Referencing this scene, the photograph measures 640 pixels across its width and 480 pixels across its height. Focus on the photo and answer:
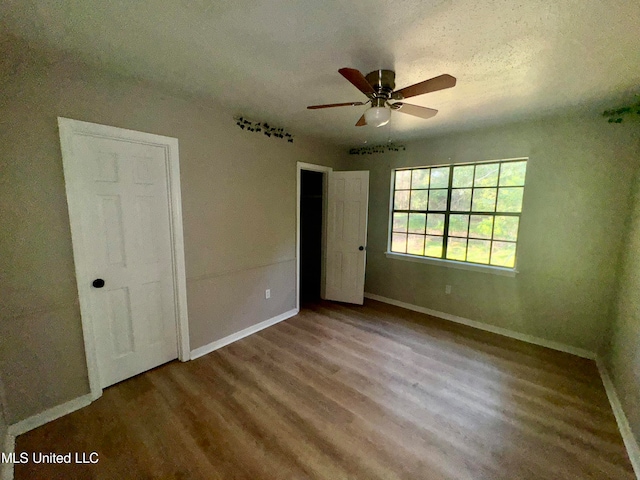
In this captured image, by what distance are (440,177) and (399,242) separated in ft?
3.60

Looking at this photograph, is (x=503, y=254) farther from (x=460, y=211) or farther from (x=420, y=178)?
(x=420, y=178)

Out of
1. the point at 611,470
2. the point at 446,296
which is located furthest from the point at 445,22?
the point at 446,296

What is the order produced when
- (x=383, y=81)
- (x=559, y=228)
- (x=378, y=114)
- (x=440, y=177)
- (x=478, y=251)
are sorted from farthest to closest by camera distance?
(x=440, y=177)
(x=478, y=251)
(x=559, y=228)
(x=383, y=81)
(x=378, y=114)

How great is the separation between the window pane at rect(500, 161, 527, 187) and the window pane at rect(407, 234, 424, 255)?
119 cm

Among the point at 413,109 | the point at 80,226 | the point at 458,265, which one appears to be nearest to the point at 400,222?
the point at 458,265

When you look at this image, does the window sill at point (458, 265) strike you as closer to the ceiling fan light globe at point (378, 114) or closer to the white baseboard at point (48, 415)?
the ceiling fan light globe at point (378, 114)

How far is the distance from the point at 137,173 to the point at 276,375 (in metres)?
2.07

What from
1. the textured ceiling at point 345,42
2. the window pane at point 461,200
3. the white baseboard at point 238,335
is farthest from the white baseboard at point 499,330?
the textured ceiling at point 345,42

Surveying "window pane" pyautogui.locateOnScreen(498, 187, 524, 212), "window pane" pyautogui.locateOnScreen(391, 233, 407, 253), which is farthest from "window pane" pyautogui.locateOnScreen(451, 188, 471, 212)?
"window pane" pyautogui.locateOnScreen(391, 233, 407, 253)

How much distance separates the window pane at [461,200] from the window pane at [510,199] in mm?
330

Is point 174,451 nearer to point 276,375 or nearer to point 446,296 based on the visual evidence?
point 276,375

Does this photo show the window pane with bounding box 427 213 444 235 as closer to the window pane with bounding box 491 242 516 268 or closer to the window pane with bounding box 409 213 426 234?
the window pane with bounding box 409 213 426 234

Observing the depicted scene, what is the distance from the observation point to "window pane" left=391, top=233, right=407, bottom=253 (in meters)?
3.84

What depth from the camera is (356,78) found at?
55.7 inches
